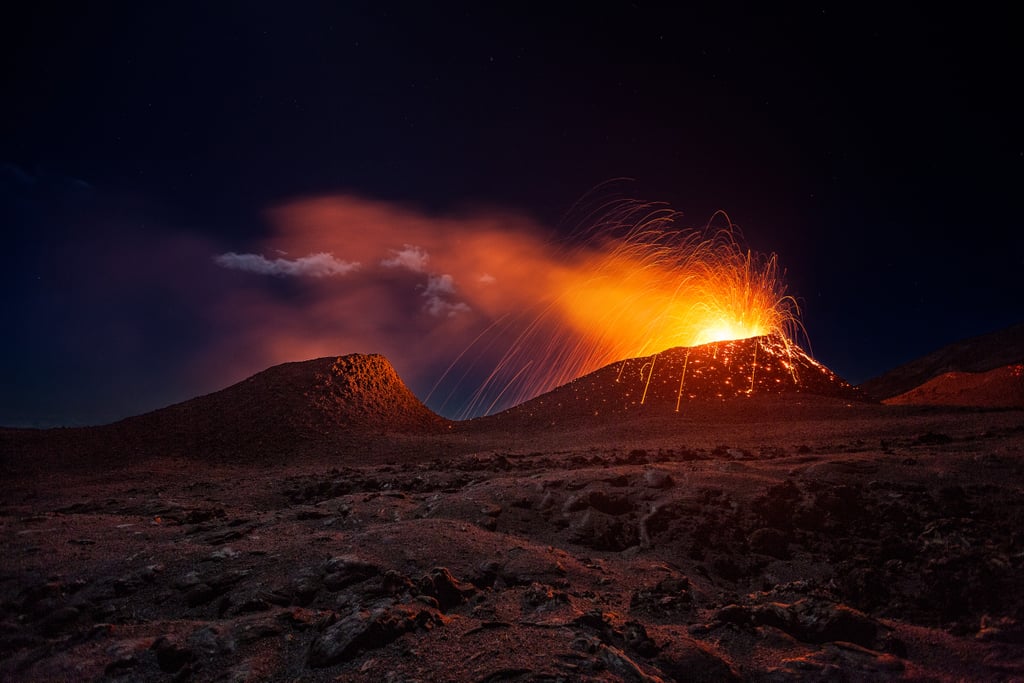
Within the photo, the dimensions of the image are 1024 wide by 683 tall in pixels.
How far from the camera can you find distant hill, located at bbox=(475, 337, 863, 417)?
3494 cm

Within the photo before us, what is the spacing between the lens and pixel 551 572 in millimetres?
7395

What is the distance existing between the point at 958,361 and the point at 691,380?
4935 centimetres

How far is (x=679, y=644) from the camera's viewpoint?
5.46 metres

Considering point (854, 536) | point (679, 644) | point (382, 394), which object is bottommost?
point (679, 644)

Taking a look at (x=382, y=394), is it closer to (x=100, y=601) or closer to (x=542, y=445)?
(x=542, y=445)

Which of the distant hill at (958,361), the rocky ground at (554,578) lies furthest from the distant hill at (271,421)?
the distant hill at (958,361)

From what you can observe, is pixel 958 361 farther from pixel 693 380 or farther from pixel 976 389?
pixel 693 380

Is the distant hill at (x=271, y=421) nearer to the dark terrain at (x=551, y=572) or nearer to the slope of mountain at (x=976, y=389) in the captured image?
the dark terrain at (x=551, y=572)

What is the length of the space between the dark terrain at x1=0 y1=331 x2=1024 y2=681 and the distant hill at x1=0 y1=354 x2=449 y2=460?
33.2ft

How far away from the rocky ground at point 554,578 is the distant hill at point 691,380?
69.0 feet

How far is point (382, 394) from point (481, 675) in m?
35.5

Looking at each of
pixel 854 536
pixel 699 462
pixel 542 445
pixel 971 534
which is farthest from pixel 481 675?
pixel 542 445

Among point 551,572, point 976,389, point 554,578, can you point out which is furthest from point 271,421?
point 976,389

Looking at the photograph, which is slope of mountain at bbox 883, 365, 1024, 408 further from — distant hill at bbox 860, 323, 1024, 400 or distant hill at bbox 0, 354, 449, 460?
distant hill at bbox 0, 354, 449, 460
